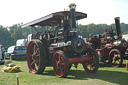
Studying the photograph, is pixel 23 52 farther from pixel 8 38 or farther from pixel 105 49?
pixel 8 38

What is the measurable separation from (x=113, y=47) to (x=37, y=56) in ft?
13.2

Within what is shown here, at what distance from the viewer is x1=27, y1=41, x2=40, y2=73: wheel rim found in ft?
25.9

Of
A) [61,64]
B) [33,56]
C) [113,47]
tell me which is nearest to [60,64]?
[61,64]

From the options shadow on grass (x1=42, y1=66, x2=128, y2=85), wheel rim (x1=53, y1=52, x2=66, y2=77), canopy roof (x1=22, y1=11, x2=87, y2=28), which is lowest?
shadow on grass (x1=42, y1=66, x2=128, y2=85)

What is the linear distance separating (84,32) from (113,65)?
59152 millimetres

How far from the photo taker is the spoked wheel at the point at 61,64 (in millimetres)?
6168

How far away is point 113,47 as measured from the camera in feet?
30.8

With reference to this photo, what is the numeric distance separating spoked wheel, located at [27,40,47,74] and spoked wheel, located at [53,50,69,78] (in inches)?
26.9

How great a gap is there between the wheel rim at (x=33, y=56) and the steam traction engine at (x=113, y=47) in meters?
3.63

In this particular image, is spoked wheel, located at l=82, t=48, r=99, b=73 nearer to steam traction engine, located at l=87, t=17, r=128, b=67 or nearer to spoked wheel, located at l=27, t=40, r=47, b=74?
spoked wheel, located at l=27, t=40, r=47, b=74

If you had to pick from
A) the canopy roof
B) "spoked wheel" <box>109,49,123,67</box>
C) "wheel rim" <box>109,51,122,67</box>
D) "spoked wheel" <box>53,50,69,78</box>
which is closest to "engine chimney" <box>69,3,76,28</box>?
the canopy roof

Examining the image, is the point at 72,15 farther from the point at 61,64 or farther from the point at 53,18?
the point at 61,64

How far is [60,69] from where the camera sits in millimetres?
6605

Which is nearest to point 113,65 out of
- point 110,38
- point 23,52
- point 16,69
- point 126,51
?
point 126,51
